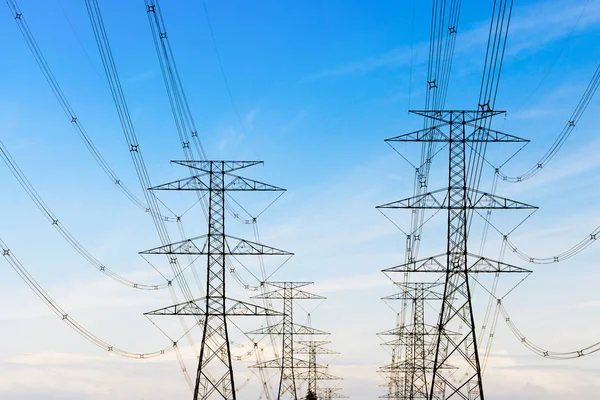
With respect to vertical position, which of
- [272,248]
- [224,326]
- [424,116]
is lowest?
[224,326]

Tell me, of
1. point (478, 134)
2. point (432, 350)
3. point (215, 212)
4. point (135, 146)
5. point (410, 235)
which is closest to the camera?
point (135, 146)

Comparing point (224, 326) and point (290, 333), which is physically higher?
point (290, 333)

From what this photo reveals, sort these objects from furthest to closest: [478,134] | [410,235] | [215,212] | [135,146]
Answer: [410,235]
[215,212]
[478,134]
[135,146]

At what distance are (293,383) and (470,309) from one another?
43.3 m

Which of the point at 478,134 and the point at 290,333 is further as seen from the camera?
the point at 290,333

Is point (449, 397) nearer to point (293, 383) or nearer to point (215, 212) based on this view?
point (215, 212)

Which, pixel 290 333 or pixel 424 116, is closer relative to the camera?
pixel 424 116

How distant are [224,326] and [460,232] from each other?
15306 millimetres

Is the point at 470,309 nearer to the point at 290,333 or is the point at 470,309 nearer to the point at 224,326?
the point at 224,326

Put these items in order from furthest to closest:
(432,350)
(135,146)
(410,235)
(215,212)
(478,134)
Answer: (432,350)
(410,235)
(215,212)
(478,134)
(135,146)

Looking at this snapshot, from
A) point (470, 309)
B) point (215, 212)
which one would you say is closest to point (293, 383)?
point (215, 212)

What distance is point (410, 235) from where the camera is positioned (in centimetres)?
7356

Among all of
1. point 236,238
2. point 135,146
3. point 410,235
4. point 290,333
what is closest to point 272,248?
point 236,238

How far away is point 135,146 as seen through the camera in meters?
47.3
